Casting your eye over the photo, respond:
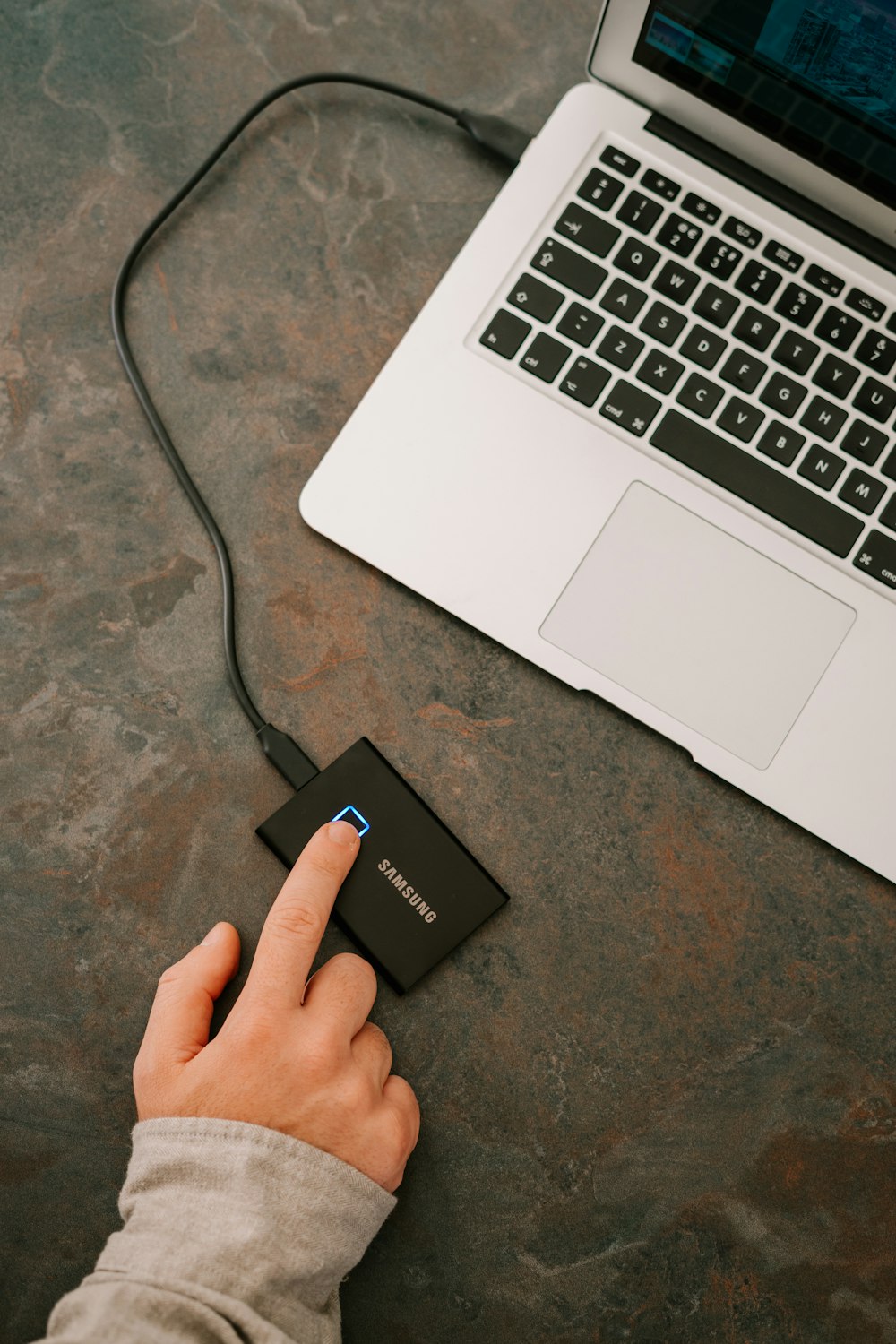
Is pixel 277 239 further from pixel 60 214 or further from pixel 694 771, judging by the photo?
pixel 694 771

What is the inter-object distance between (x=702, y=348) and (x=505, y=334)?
0.43 ft

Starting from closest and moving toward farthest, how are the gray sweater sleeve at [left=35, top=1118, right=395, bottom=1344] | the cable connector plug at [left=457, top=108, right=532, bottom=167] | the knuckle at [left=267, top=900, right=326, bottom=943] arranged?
the gray sweater sleeve at [left=35, top=1118, right=395, bottom=1344] < the knuckle at [left=267, top=900, right=326, bottom=943] < the cable connector plug at [left=457, top=108, right=532, bottom=167]

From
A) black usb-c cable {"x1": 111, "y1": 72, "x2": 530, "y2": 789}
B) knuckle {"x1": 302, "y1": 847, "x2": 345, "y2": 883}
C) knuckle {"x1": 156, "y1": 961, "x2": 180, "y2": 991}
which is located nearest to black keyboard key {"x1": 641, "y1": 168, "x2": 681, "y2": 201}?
black usb-c cable {"x1": 111, "y1": 72, "x2": 530, "y2": 789}

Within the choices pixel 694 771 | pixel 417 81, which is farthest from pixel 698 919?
pixel 417 81

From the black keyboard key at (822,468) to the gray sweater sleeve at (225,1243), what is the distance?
520 mm

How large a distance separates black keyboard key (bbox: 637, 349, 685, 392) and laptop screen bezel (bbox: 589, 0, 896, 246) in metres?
0.16

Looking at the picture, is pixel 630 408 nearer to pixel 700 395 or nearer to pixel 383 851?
pixel 700 395

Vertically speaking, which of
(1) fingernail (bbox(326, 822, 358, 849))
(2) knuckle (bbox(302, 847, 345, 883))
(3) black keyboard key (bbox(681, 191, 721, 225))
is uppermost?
(3) black keyboard key (bbox(681, 191, 721, 225))

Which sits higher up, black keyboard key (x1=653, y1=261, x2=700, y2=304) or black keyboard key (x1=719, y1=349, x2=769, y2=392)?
black keyboard key (x1=653, y1=261, x2=700, y2=304)

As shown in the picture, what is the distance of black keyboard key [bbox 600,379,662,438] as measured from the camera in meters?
0.61

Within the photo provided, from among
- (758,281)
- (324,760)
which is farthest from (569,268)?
(324,760)

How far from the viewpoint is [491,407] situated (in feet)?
2.02

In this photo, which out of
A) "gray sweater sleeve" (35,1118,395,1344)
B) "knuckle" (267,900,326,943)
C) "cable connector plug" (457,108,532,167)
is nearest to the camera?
"gray sweater sleeve" (35,1118,395,1344)

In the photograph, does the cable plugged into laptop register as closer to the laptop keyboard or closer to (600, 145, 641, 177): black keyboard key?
the laptop keyboard
